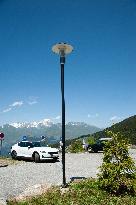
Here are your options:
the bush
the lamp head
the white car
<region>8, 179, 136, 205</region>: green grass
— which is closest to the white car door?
the white car

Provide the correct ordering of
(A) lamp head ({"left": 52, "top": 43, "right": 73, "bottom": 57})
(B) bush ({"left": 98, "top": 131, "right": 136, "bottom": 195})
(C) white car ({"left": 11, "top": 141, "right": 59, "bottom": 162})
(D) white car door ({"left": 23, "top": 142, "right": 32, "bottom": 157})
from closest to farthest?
(B) bush ({"left": 98, "top": 131, "right": 136, "bottom": 195}) → (A) lamp head ({"left": 52, "top": 43, "right": 73, "bottom": 57}) → (C) white car ({"left": 11, "top": 141, "right": 59, "bottom": 162}) → (D) white car door ({"left": 23, "top": 142, "right": 32, "bottom": 157})

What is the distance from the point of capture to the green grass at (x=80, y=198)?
10539 mm

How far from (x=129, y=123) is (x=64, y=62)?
178 meters

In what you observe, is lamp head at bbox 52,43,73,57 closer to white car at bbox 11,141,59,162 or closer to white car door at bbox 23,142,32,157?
white car at bbox 11,141,59,162

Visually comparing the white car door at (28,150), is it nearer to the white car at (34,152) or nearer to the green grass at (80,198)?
the white car at (34,152)

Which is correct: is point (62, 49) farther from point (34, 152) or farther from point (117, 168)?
point (34, 152)

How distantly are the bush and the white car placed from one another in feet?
49.0

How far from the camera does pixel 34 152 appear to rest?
27.2 metres

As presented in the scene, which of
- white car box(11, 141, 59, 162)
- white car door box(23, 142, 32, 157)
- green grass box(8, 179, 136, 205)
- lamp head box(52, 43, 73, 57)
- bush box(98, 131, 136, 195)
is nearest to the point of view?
green grass box(8, 179, 136, 205)

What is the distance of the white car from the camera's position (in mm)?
26469

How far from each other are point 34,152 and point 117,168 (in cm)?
1666

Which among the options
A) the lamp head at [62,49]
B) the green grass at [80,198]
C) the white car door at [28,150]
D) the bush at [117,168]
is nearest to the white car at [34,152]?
the white car door at [28,150]

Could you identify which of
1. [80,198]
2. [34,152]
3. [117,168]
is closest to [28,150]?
[34,152]

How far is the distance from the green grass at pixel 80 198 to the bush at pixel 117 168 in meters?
0.36
